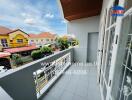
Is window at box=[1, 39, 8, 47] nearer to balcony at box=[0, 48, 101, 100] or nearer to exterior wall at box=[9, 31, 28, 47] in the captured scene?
exterior wall at box=[9, 31, 28, 47]

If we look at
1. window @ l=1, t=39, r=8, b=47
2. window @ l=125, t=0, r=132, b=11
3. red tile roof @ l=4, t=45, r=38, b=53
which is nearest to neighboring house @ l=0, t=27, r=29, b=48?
window @ l=1, t=39, r=8, b=47

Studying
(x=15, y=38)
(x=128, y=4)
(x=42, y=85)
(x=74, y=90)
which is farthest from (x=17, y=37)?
(x=128, y=4)

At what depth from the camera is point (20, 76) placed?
126 centimetres

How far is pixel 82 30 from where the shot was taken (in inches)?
176

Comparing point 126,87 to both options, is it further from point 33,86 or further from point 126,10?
point 33,86

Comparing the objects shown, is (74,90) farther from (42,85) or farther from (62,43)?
(62,43)

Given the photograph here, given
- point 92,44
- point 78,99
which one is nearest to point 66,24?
point 92,44

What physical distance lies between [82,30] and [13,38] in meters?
3.29

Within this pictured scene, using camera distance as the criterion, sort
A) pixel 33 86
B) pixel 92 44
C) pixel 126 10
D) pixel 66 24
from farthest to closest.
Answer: pixel 66 24, pixel 92 44, pixel 33 86, pixel 126 10

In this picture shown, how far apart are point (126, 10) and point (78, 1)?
7.43 ft

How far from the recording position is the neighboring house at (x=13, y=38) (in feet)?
7.24

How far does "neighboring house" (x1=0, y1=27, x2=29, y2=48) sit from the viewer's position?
7.24 ft

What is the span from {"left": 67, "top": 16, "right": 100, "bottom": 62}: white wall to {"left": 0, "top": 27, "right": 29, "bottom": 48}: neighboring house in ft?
8.98

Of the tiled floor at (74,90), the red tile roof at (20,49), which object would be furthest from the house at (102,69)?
the red tile roof at (20,49)
